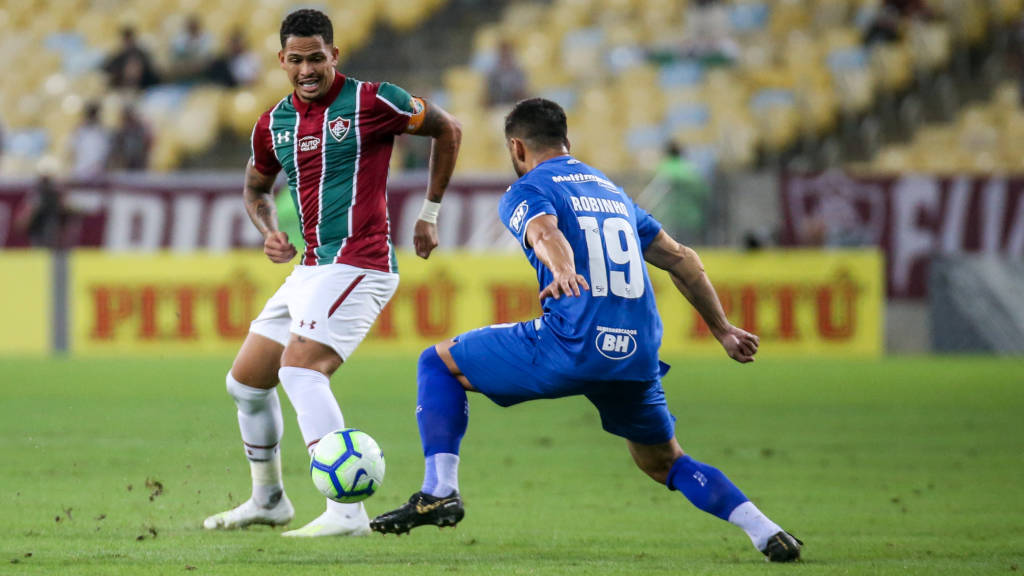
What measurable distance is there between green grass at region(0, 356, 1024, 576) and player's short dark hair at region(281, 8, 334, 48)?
2.00 metres

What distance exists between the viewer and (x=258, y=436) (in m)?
6.58

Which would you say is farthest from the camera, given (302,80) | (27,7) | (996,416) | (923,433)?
(27,7)

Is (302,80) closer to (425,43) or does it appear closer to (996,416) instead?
(996,416)

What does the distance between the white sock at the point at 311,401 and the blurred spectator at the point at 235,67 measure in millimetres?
16499

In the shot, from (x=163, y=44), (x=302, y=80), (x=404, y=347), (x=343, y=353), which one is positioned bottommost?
(x=404, y=347)

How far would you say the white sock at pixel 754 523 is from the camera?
5508mm

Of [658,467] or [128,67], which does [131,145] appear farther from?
[658,467]

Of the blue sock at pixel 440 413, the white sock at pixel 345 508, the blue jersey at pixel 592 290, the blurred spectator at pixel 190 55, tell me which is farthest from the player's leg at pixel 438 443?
the blurred spectator at pixel 190 55

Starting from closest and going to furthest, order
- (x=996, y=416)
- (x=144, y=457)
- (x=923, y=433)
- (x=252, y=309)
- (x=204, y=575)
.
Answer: (x=204, y=575), (x=144, y=457), (x=923, y=433), (x=996, y=416), (x=252, y=309)

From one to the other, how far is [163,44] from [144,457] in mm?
15258

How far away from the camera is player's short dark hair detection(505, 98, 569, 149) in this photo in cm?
569

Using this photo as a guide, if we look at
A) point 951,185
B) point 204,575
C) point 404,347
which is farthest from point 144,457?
point 951,185

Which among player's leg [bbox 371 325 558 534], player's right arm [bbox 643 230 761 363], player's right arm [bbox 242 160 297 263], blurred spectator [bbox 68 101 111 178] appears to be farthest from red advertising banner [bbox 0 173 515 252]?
player's leg [bbox 371 325 558 534]

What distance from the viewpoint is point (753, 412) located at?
1223 centimetres
